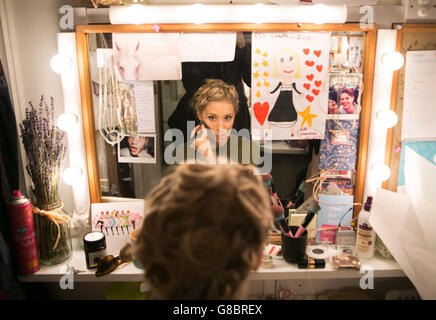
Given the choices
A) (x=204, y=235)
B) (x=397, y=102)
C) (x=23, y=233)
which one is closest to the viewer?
(x=204, y=235)

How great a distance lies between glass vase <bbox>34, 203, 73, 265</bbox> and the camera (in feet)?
3.41

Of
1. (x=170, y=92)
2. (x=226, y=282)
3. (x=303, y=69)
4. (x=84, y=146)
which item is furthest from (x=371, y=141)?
(x=84, y=146)

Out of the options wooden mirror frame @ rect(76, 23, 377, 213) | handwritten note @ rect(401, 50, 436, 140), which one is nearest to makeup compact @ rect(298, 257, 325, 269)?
wooden mirror frame @ rect(76, 23, 377, 213)

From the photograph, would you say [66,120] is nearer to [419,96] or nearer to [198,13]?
[198,13]

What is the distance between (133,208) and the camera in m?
1.14

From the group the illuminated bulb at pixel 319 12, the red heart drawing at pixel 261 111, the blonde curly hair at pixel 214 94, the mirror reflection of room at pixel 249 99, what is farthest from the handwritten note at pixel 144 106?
the illuminated bulb at pixel 319 12

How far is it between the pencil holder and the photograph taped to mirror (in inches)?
21.9

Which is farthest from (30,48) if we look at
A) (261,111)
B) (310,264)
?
(310,264)

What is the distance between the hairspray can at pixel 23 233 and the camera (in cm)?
96

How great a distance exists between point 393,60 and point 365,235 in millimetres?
596

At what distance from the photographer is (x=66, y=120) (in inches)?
42.4

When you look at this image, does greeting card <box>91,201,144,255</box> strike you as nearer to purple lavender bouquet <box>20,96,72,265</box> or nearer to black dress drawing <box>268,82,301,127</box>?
purple lavender bouquet <box>20,96,72,265</box>
